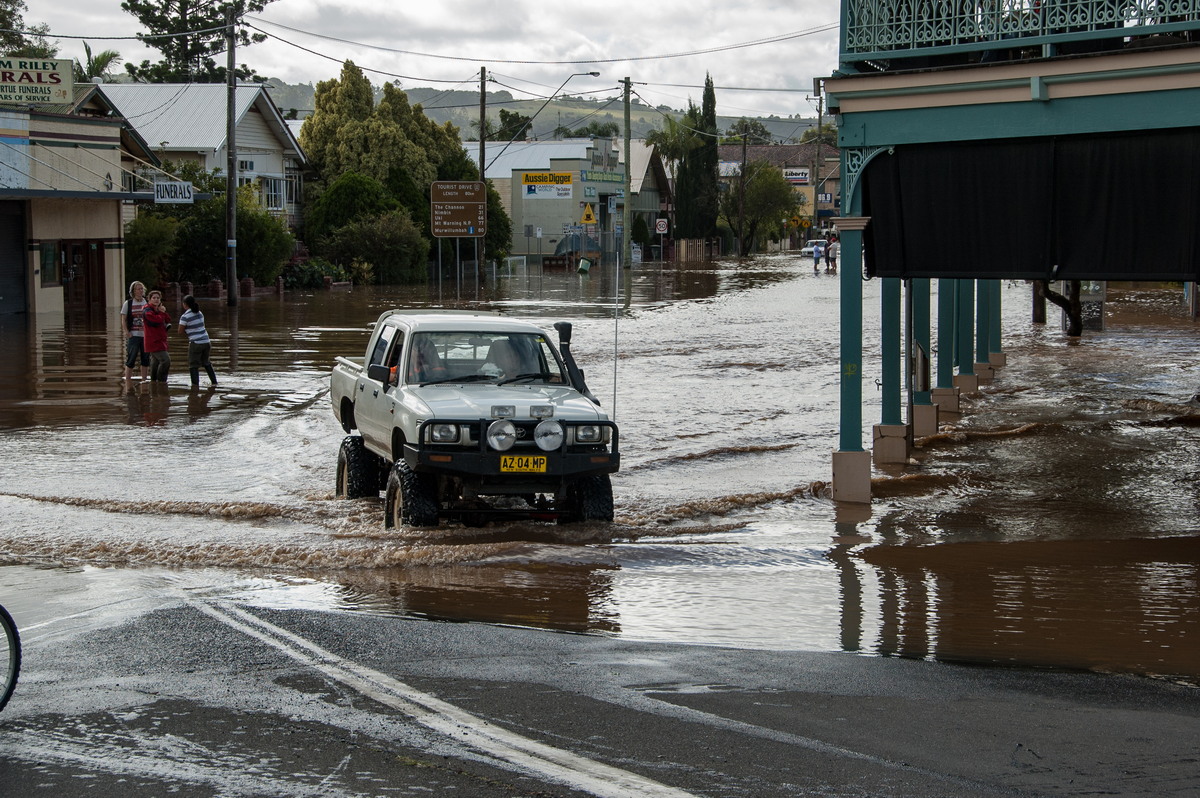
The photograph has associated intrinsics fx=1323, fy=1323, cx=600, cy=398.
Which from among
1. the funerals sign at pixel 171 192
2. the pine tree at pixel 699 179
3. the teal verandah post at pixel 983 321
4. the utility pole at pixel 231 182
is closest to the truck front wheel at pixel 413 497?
the teal verandah post at pixel 983 321

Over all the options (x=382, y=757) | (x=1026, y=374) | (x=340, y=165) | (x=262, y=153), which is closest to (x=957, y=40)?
(x=382, y=757)

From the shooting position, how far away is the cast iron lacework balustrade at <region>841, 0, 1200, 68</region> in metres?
11.3

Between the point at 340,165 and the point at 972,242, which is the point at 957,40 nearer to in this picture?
the point at 972,242

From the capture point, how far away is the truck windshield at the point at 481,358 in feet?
37.8

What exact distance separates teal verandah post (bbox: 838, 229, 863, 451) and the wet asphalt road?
18.2 ft

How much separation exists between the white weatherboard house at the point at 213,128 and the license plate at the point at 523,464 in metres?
46.3

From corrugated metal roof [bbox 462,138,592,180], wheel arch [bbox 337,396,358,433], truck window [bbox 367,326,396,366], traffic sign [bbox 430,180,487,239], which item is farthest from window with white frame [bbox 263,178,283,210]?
truck window [bbox 367,326,396,366]

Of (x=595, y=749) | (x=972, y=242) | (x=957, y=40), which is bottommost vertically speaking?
(x=595, y=749)

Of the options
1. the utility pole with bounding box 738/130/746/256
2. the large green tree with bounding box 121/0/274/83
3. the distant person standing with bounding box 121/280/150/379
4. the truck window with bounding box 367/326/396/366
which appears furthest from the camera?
the utility pole with bounding box 738/130/746/256

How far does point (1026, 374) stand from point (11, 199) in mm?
26757

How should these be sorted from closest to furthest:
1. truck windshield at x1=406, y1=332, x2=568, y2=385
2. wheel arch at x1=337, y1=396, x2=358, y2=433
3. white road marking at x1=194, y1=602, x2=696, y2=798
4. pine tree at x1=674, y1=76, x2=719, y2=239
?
1. white road marking at x1=194, y1=602, x2=696, y2=798
2. truck windshield at x1=406, y1=332, x2=568, y2=385
3. wheel arch at x1=337, y1=396, x2=358, y2=433
4. pine tree at x1=674, y1=76, x2=719, y2=239

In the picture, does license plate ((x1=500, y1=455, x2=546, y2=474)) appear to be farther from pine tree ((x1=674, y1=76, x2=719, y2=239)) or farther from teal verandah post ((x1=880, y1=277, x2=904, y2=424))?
pine tree ((x1=674, y1=76, x2=719, y2=239))

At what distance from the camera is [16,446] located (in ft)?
52.2

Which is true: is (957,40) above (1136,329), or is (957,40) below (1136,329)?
above
